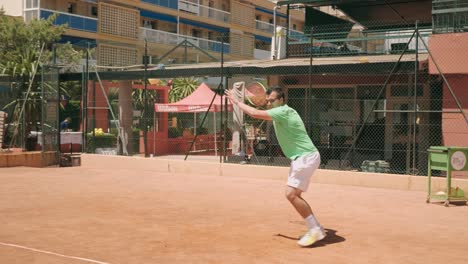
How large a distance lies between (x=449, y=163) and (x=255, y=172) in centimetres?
573

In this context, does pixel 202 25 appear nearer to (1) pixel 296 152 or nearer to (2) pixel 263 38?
(2) pixel 263 38

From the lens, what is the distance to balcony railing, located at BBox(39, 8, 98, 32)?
35.1 metres

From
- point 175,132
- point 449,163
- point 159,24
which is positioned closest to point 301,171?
point 449,163

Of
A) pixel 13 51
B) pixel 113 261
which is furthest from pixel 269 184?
pixel 13 51

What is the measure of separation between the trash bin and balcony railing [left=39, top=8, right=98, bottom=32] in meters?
28.8

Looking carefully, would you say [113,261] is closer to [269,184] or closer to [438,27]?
[269,184]

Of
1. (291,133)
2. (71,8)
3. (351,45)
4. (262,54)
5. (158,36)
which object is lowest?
(291,133)

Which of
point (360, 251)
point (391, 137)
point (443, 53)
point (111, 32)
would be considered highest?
point (111, 32)

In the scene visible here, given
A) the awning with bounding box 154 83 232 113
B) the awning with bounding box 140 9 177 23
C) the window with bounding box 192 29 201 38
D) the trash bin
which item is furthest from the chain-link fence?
the window with bounding box 192 29 201 38

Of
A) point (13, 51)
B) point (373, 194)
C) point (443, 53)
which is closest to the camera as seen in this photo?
point (373, 194)

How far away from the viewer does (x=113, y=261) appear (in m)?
6.10

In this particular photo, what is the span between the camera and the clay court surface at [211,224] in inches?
257

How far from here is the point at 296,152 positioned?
7133mm

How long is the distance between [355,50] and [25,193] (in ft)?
43.0
